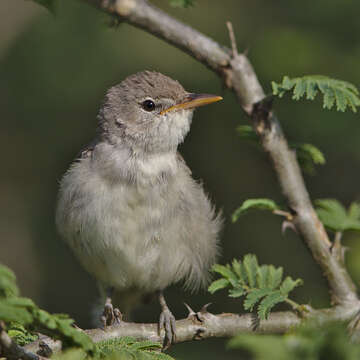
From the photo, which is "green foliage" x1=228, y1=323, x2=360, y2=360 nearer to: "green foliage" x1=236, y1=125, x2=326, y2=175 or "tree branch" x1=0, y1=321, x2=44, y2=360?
"tree branch" x1=0, y1=321, x2=44, y2=360

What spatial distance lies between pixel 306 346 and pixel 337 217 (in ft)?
8.20

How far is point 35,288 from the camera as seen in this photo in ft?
26.5

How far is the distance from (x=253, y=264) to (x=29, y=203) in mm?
5360

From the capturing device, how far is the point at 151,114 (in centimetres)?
459

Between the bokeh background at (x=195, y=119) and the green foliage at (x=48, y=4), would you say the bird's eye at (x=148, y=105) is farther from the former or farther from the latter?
the bokeh background at (x=195, y=119)

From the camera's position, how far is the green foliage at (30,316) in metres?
1.94

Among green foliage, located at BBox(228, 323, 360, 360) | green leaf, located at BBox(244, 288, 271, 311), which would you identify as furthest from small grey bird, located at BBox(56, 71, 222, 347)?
green foliage, located at BBox(228, 323, 360, 360)

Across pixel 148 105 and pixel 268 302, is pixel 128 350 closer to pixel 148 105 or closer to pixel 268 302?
pixel 268 302

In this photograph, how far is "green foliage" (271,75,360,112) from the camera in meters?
3.30

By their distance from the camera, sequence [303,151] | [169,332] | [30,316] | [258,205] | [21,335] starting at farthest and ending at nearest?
1. [303,151]
2. [258,205]
3. [169,332]
4. [21,335]
5. [30,316]

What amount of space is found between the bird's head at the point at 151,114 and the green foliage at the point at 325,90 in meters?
1.09

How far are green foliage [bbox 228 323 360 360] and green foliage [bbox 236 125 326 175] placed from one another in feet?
7.40

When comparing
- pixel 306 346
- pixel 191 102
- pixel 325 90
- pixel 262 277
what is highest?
pixel 325 90

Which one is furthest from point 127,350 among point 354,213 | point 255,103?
point 354,213
